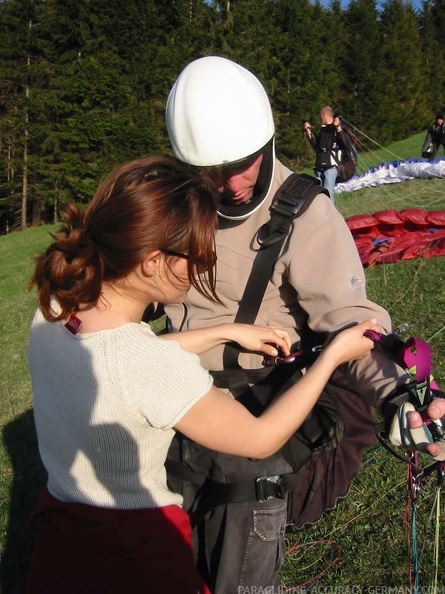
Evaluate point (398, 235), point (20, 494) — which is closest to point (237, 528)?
point (20, 494)

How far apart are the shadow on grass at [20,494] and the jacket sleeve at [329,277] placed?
89.8 inches

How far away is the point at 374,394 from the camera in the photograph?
214 cm

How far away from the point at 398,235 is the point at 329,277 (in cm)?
669

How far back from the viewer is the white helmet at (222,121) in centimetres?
239

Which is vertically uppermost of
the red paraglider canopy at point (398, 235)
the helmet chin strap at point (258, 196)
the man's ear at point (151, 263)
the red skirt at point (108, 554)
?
the helmet chin strap at point (258, 196)

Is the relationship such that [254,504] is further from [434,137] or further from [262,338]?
[434,137]

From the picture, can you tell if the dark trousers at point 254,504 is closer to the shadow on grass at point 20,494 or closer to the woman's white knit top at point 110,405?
the woman's white knit top at point 110,405

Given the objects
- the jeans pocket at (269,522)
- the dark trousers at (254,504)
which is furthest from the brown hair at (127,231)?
the jeans pocket at (269,522)

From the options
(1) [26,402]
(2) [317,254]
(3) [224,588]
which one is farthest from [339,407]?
(1) [26,402]

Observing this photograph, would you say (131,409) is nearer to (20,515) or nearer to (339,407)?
(339,407)

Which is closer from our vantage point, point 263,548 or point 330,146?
point 263,548

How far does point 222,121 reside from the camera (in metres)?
2.39

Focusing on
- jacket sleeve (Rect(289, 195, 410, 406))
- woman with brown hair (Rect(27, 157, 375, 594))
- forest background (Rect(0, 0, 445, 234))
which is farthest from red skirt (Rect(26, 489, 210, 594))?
forest background (Rect(0, 0, 445, 234))

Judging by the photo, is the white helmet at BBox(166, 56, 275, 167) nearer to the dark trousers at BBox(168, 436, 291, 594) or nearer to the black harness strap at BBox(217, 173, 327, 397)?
the black harness strap at BBox(217, 173, 327, 397)
